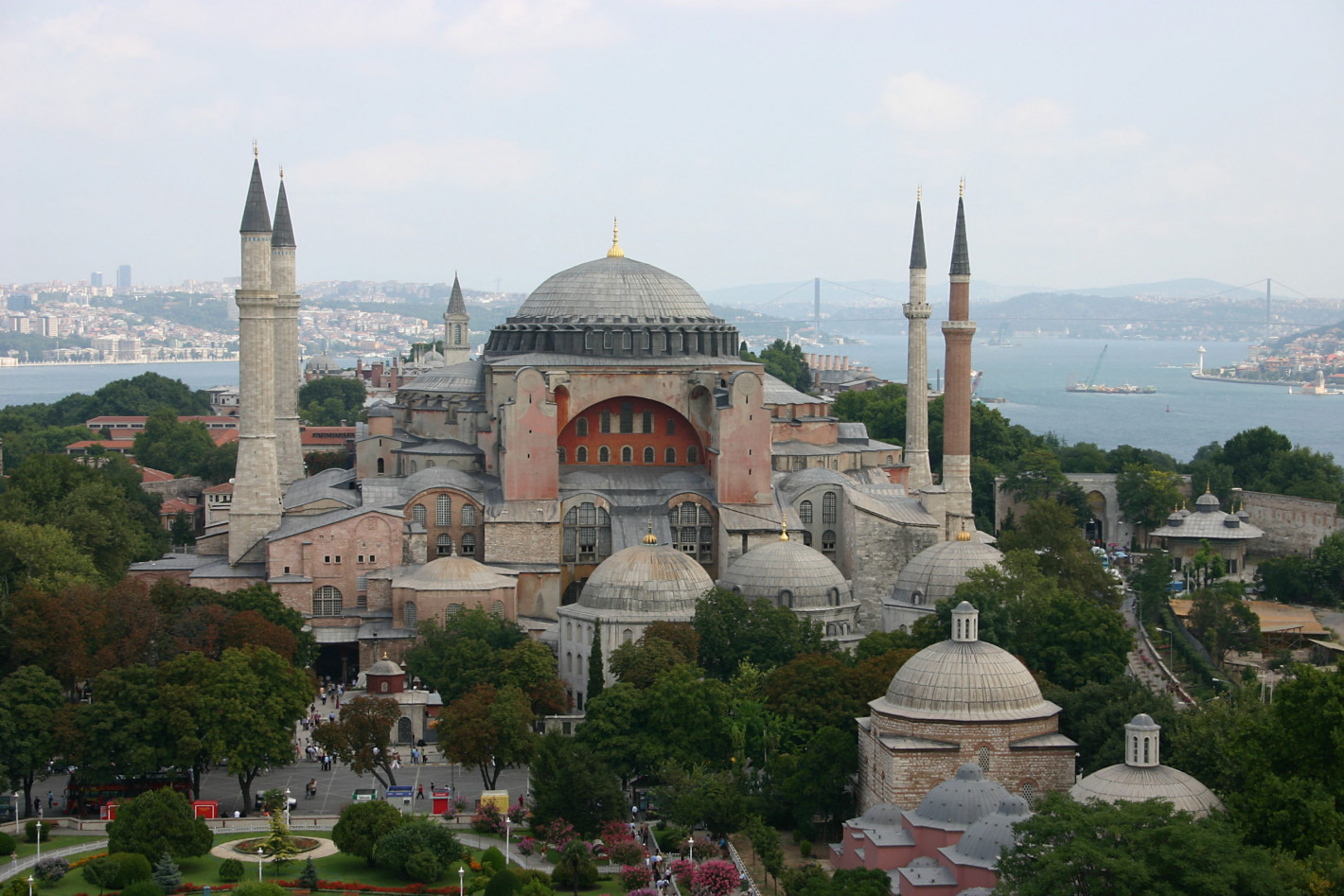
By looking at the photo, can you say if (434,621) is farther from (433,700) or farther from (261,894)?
(261,894)

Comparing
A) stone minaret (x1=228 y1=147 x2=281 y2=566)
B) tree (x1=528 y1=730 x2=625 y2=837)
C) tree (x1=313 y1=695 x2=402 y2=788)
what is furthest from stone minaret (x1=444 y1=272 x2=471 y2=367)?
tree (x1=528 y1=730 x2=625 y2=837)

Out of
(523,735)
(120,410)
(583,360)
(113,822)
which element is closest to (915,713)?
(523,735)

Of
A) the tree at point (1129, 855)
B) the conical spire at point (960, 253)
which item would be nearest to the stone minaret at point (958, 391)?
the conical spire at point (960, 253)

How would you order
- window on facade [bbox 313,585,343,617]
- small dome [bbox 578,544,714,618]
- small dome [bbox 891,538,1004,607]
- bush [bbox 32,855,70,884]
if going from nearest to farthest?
bush [bbox 32,855,70,884] < small dome [bbox 578,544,714,618] < small dome [bbox 891,538,1004,607] < window on facade [bbox 313,585,343,617]

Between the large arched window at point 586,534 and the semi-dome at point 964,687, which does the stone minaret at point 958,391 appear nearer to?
the large arched window at point 586,534

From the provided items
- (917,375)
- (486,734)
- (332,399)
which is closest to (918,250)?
(917,375)

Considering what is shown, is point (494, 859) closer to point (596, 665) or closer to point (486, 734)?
point (486, 734)

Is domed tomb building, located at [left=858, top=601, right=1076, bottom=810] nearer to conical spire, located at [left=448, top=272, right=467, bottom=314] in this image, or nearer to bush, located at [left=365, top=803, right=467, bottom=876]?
bush, located at [left=365, top=803, right=467, bottom=876]
